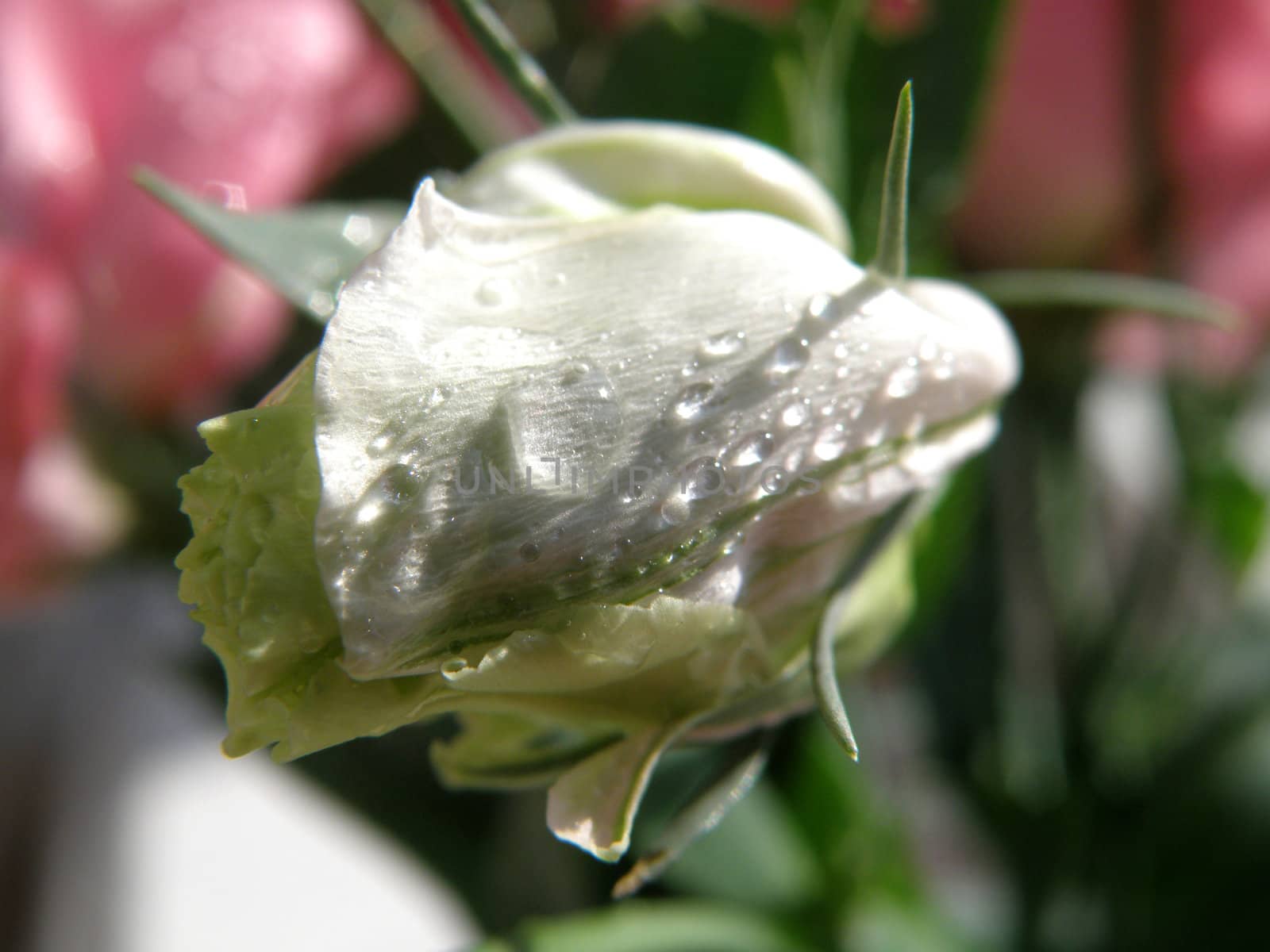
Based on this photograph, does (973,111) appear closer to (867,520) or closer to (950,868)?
(867,520)

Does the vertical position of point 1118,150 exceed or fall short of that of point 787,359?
it falls short

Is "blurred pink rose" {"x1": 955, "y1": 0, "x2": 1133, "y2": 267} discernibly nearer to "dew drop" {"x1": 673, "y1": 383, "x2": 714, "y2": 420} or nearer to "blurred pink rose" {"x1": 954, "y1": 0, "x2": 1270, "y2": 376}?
"blurred pink rose" {"x1": 954, "y1": 0, "x2": 1270, "y2": 376}

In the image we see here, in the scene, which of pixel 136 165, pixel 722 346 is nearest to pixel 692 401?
pixel 722 346

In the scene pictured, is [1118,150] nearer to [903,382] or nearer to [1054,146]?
[1054,146]

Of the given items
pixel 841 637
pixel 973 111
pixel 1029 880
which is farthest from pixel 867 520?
pixel 1029 880

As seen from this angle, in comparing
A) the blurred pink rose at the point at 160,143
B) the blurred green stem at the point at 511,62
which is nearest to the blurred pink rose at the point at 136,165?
the blurred pink rose at the point at 160,143

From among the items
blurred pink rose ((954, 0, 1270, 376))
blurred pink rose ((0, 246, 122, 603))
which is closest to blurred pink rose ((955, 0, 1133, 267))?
blurred pink rose ((954, 0, 1270, 376))

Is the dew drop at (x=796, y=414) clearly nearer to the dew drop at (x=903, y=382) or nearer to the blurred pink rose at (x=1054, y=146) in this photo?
the dew drop at (x=903, y=382)
